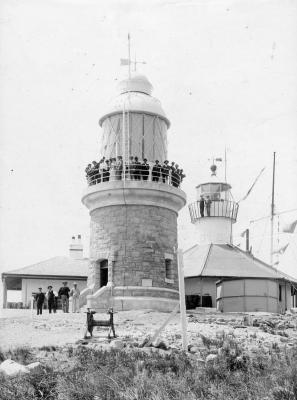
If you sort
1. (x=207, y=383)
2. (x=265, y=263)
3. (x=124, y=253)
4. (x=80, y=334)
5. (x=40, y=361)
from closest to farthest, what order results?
1. (x=207, y=383)
2. (x=40, y=361)
3. (x=80, y=334)
4. (x=124, y=253)
5. (x=265, y=263)

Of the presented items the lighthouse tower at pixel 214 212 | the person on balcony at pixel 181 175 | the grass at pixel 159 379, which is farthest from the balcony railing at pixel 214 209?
the grass at pixel 159 379

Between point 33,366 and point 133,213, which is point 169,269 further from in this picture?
point 33,366

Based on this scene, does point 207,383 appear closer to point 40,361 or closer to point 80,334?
point 40,361

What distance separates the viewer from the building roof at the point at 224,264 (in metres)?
32.7

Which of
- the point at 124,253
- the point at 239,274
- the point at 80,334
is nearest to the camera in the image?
the point at 80,334

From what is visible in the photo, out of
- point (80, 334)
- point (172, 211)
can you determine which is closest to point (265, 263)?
point (172, 211)

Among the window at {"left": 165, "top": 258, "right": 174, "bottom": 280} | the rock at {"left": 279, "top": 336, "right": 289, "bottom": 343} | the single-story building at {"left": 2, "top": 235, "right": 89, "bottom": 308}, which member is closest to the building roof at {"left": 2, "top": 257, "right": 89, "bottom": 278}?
the single-story building at {"left": 2, "top": 235, "right": 89, "bottom": 308}

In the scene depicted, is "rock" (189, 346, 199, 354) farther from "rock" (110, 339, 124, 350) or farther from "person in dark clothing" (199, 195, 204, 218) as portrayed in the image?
"person in dark clothing" (199, 195, 204, 218)

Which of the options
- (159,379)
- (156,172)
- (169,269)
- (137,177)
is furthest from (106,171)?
(159,379)

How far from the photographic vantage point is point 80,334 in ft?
60.1

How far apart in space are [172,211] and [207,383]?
14.9m

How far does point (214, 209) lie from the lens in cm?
3831

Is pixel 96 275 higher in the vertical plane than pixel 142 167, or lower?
lower

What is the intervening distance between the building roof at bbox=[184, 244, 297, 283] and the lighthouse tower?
1005mm
